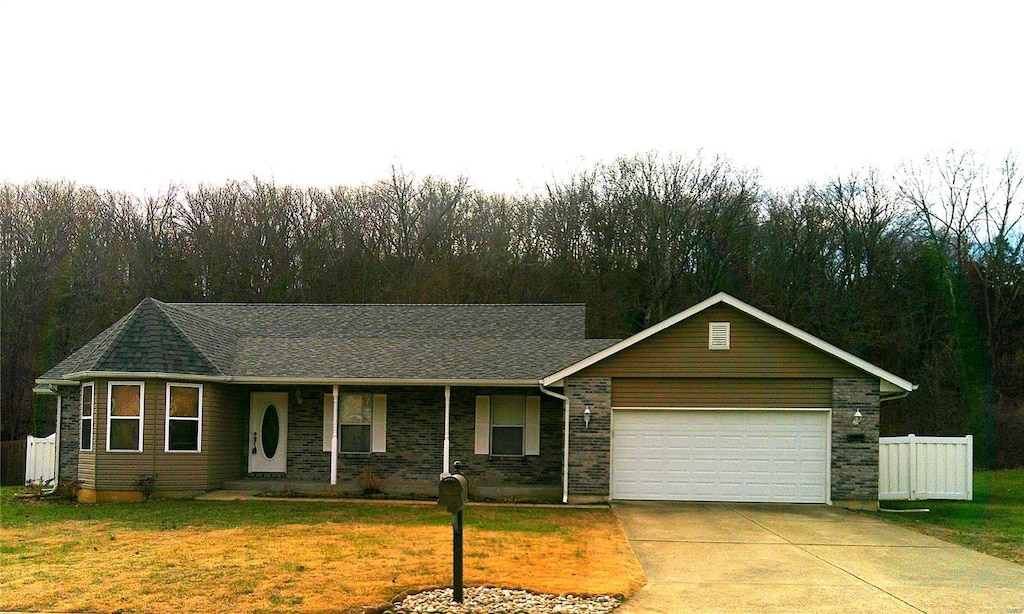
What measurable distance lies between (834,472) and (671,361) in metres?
3.79

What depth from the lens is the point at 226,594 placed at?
9945 millimetres

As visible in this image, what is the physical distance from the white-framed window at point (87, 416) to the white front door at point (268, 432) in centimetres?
358

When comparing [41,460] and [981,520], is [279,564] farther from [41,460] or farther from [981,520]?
[41,460]

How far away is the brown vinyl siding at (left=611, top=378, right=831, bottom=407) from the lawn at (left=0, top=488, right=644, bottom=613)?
251 cm

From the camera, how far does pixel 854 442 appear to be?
19047 millimetres

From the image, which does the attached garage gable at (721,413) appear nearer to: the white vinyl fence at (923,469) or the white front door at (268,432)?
the white vinyl fence at (923,469)

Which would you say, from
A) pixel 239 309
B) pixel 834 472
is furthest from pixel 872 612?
pixel 239 309

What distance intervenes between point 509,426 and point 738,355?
5510mm

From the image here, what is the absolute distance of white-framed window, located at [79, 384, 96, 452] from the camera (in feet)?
63.8

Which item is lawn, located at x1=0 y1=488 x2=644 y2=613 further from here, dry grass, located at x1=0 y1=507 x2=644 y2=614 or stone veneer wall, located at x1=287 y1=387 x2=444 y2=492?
stone veneer wall, located at x1=287 y1=387 x2=444 y2=492

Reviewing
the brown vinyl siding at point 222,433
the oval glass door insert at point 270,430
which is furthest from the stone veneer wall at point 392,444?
the brown vinyl siding at point 222,433

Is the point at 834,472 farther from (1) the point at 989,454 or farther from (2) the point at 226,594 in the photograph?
(1) the point at 989,454

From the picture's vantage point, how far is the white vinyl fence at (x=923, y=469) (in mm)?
20266

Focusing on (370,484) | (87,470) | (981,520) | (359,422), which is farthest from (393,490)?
(981,520)
